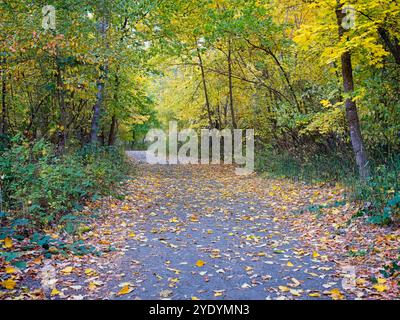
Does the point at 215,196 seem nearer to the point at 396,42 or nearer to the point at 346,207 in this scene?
the point at 346,207

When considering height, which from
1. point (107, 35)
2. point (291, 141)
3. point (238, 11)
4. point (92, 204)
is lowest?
point (92, 204)

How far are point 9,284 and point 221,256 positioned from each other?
9.77 ft

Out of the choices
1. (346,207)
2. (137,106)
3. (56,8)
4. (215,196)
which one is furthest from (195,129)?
(346,207)

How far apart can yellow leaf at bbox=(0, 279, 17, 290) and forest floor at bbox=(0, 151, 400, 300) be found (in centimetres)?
1

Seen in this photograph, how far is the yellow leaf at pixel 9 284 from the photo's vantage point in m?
4.14

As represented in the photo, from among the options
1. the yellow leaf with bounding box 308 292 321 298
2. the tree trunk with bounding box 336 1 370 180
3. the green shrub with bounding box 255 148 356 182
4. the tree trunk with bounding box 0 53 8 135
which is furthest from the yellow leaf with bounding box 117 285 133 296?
the tree trunk with bounding box 0 53 8 135

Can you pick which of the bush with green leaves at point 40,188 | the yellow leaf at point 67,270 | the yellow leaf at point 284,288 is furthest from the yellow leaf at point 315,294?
the bush with green leaves at point 40,188

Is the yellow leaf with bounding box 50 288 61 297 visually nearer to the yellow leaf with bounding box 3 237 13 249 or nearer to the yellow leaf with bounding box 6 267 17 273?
the yellow leaf with bounding box 6 267 17 273

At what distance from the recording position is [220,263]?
5289mm

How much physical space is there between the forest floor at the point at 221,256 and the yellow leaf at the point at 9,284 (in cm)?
1

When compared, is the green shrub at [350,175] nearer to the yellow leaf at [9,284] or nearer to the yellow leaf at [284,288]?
the yellow leaf at [284,288]

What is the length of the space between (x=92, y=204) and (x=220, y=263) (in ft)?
13.7

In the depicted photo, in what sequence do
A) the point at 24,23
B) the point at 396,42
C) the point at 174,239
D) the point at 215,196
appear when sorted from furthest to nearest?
the point at 215,196
the point at 396,42
the point at 24,23
the point at 174,239

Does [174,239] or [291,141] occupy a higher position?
[291,141]
